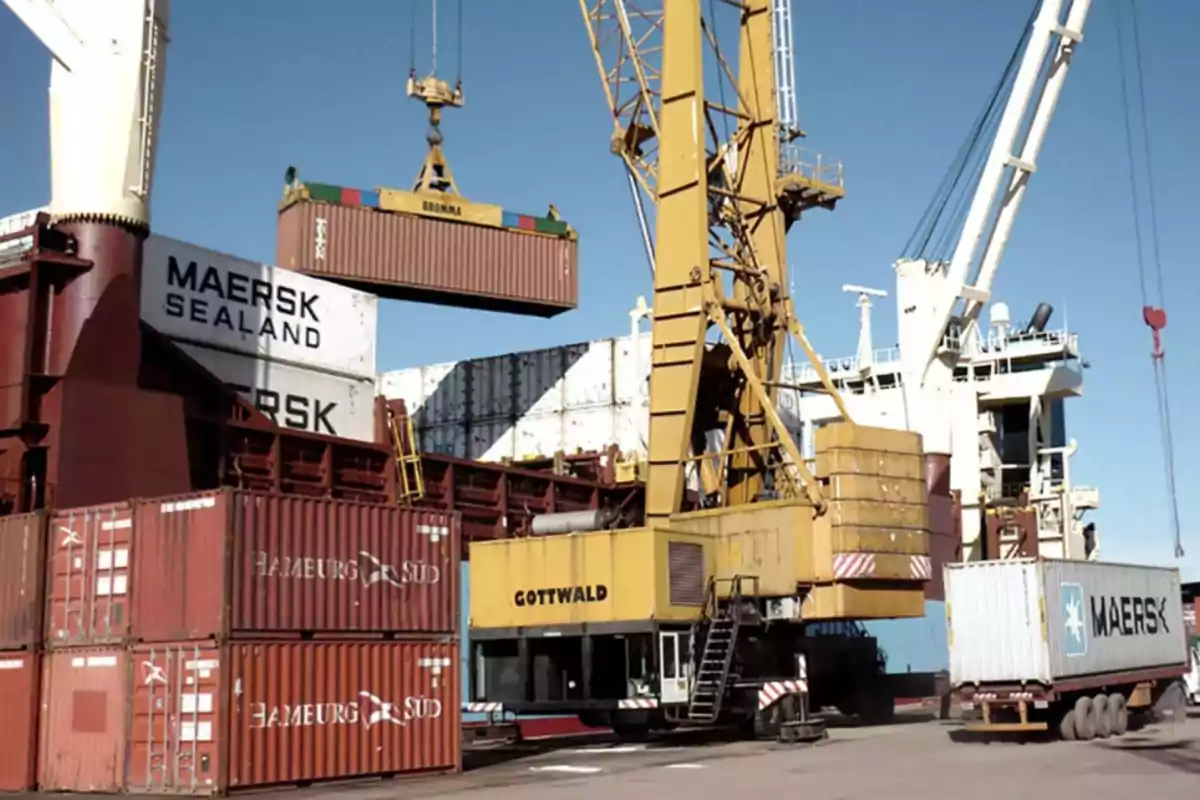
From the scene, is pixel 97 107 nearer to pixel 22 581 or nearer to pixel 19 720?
pixel 22 581

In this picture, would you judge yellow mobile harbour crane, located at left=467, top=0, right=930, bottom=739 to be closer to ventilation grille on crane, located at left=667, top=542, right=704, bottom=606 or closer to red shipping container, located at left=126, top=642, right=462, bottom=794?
ventilation grille on crane, located at left=667, top=542, right=704, bottom=606

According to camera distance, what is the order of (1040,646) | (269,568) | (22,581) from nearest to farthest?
(269,568), (22,581), (1040,646)

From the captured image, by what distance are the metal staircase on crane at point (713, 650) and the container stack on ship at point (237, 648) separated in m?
5.98

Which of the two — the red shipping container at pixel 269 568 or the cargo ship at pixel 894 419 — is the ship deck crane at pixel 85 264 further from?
the cargo ship at pixel 894 419

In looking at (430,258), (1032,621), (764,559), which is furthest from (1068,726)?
(430,258)

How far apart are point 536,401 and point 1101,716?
26.2 metres

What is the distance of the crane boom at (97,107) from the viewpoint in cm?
2400

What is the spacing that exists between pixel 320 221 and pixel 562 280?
10.2 meters

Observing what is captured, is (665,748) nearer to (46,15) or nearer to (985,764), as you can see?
(985,764)

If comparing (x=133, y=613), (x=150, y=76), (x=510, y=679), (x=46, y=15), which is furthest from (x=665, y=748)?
(x=46, y=15)

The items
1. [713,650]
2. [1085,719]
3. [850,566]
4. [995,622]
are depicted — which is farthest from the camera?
[850,566]

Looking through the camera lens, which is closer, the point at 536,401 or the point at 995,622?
the point at 995,622

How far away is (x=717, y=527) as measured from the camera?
1107 inches

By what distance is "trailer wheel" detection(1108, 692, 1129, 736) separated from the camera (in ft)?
82.9
